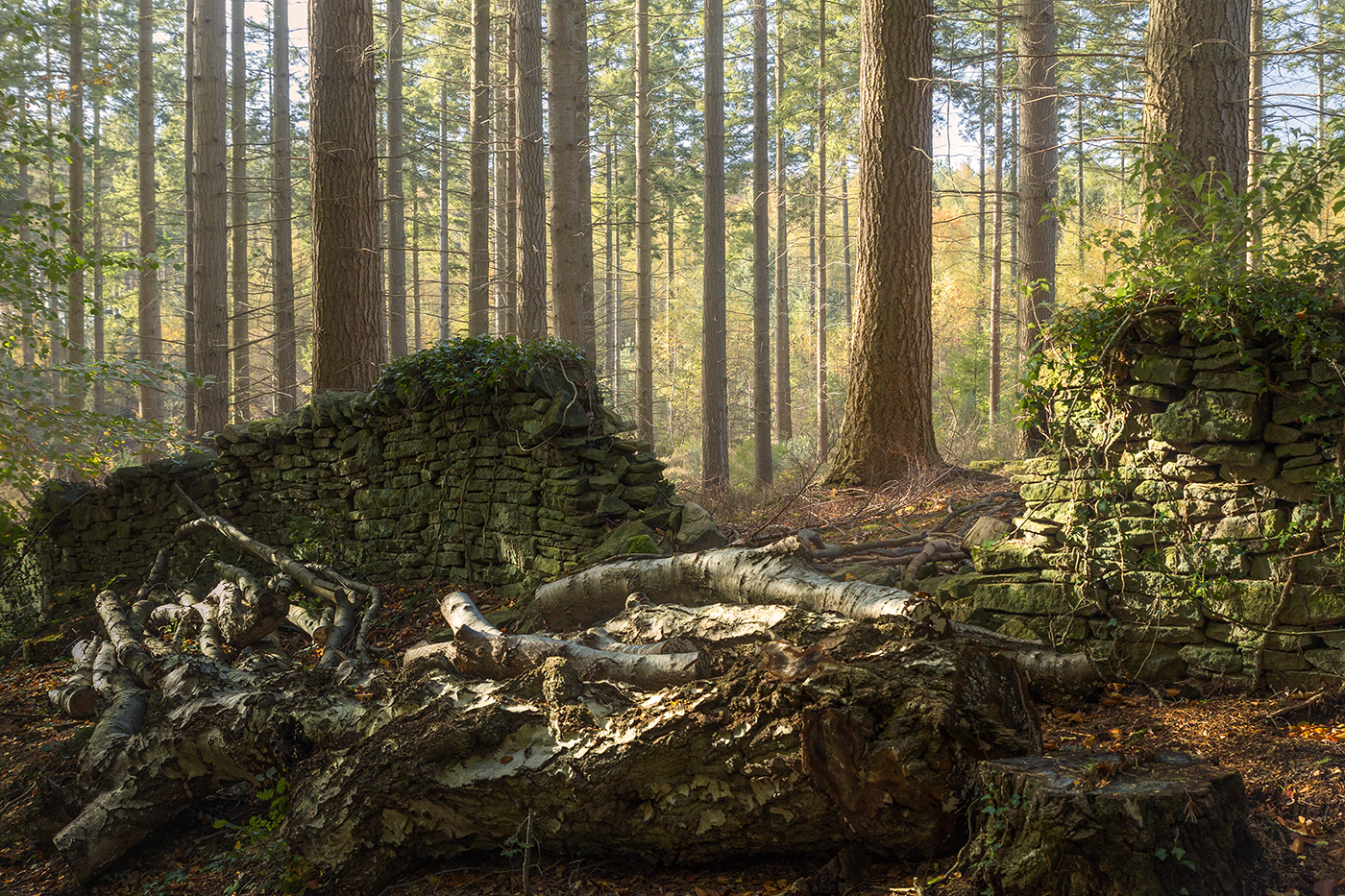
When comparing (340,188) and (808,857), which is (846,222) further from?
(808,857)

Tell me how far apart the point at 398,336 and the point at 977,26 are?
13982mm

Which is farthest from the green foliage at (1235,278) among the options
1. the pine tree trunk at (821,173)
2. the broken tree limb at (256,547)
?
the pine tree trunk at (821,173)

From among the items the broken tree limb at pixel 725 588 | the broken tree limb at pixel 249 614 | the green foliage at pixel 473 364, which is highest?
the green foliage at pixel 473 364

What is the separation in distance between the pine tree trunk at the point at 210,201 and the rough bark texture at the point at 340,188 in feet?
13.6

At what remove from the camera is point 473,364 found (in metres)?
6.86

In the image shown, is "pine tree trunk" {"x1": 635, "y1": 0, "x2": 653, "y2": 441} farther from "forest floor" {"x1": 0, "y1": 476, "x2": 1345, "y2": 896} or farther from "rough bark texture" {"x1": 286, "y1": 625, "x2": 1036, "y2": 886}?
"rough bark texture" {"x1": 286, "y1": 625, "x2": 1036, "y2": 886}

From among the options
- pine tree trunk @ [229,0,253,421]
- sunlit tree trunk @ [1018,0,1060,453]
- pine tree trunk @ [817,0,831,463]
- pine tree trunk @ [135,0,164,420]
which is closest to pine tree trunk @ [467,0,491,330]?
pine tree trunk @ [229,0,253,421]

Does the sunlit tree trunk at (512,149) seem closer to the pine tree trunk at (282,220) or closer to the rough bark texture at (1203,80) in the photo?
the pine tree trunk at (282,220)

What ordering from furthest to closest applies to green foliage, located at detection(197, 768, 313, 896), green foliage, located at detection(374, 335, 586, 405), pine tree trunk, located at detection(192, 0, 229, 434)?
pine tree trunk, located at detection(192, 0, 229, 434) < green foliage, located at detection(374, 335, 586, 405) < green foliage, located at detection(197, 768, 313, 896)

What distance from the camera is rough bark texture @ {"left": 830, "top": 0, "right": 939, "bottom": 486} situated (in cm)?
808

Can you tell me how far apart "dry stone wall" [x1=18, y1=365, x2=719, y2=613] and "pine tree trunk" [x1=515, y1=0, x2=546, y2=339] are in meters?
3.05

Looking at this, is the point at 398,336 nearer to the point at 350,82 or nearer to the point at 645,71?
the point at 645,71

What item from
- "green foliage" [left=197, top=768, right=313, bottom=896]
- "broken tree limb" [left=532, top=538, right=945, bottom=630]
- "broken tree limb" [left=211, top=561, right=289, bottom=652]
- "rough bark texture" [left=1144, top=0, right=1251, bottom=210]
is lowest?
"green foliage" [left=197, top=768, right=313, bottom=896]

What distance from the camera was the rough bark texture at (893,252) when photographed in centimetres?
808
